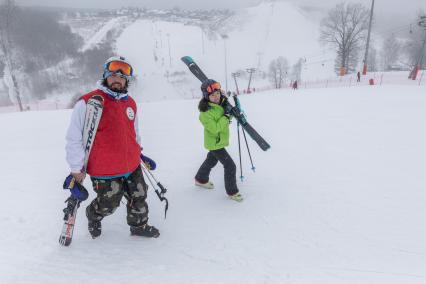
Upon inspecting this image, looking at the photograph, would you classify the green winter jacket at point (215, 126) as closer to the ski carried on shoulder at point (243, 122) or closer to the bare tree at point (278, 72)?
the ski carried on shoulder at point (243, 122)

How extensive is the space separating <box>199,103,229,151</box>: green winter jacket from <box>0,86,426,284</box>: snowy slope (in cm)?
101

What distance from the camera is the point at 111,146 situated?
9.73 feet

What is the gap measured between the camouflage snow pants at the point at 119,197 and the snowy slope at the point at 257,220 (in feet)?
1.26

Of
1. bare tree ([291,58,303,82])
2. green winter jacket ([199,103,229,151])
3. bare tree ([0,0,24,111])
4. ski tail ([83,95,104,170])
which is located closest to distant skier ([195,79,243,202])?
green winter jacket ([199,103,229,151])

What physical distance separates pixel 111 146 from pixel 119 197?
0.62 meters

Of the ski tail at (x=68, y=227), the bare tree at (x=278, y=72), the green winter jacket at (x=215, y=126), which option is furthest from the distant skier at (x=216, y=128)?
the bare tree at (x=278, y=72)

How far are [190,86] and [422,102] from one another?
66940mm

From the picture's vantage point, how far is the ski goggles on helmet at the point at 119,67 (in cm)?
289

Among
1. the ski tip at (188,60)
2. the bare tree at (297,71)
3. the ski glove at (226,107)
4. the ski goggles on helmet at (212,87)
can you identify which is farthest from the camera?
the bare tree at (297,71)

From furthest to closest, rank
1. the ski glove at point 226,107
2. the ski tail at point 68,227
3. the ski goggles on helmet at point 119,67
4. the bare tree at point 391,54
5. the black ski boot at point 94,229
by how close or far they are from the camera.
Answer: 1. the bare tree at point 391,54
2. the ski glove at point 226,107
3. the black ski boot at point 94,229
4. the ski tail at point 68,227
5. the ski goggles on helmet at point 119,67

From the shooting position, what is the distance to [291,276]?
2.94 metres

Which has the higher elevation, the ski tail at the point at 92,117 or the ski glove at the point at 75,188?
the ski tail at the point at 92,117

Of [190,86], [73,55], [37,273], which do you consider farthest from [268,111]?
[73,55]

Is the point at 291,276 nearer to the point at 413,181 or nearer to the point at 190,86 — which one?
the point at 413,181
